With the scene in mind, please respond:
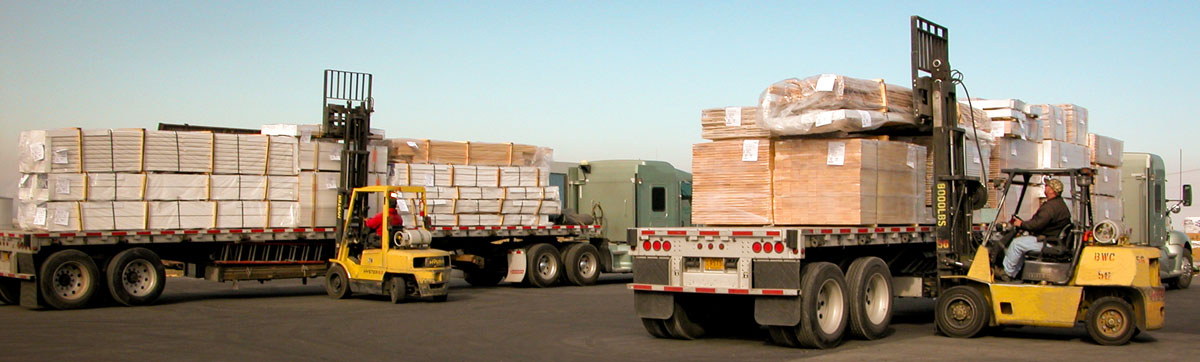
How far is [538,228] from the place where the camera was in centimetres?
2216

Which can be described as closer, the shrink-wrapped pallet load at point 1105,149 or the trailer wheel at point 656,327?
the trailer wheel at point 656,327

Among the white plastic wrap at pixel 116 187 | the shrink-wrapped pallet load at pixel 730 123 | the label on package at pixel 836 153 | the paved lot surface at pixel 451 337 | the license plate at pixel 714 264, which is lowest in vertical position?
the paved lot surface at pixel 451 337

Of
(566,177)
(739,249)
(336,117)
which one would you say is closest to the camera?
(739,249)

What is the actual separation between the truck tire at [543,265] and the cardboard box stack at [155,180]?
4983 mm

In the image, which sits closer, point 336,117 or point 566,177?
point 336,117

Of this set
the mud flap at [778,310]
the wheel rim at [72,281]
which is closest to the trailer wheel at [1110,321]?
the mud flap at [778,310]

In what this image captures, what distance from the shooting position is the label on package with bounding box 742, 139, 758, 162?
40.9 ft

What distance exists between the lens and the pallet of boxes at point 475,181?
67.3ft

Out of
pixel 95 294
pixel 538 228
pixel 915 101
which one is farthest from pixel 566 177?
pixel 915 101

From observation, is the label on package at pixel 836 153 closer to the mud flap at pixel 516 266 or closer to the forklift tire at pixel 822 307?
the forklift tire at pixel 822 307

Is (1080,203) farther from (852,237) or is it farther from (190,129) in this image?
(190,129)

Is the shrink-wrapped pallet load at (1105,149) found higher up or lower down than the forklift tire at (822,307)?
higher up

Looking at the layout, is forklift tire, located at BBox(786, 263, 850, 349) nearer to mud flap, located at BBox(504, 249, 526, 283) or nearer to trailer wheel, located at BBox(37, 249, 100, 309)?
trailer wheel, located at BBox(37, 249, 100, 309)

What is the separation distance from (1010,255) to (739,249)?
131 inches
